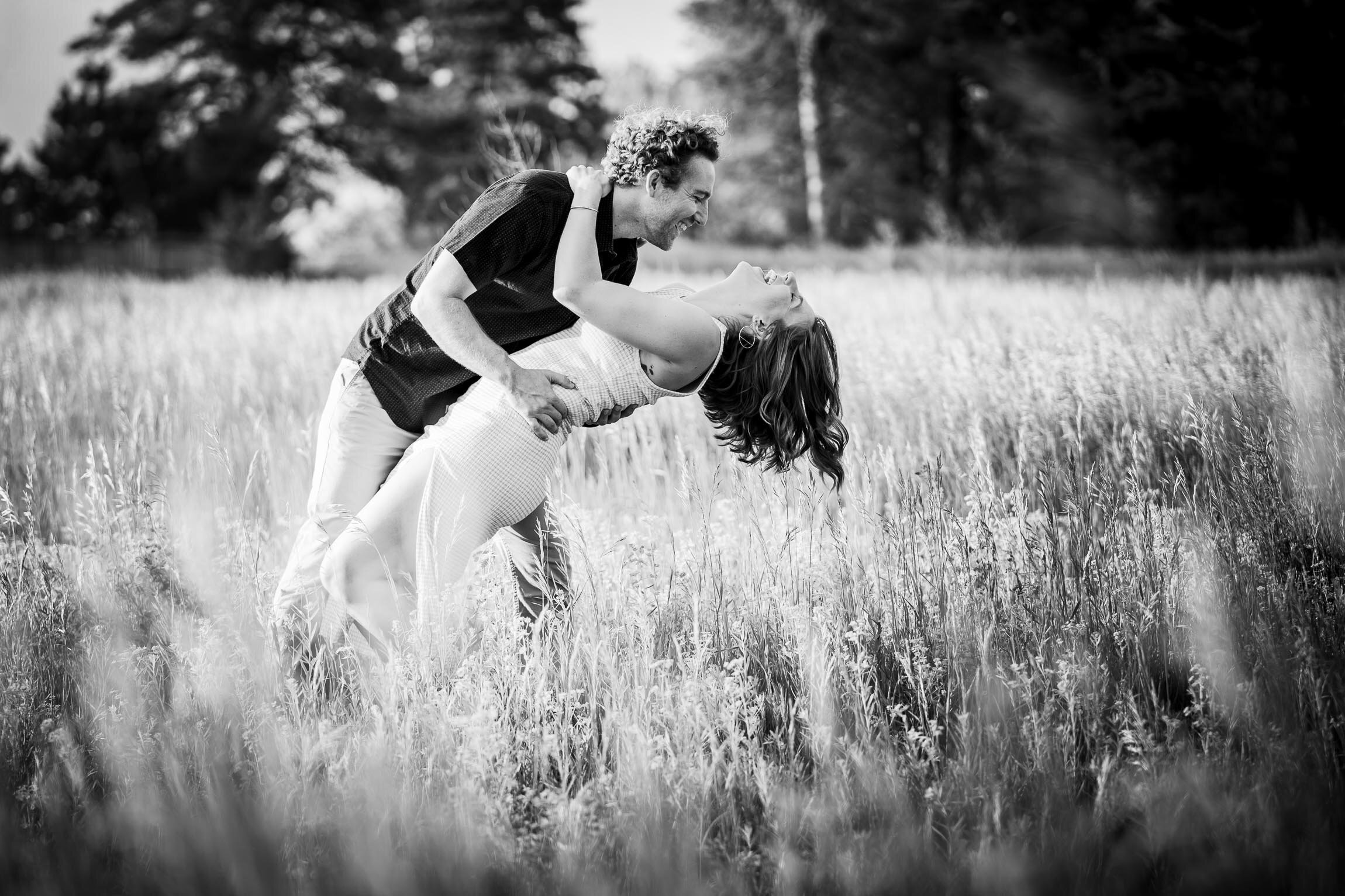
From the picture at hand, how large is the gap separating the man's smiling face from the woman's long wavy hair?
342 mm

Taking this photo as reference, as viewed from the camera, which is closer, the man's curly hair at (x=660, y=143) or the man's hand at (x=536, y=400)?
the man's hand at (x=536, y=400)

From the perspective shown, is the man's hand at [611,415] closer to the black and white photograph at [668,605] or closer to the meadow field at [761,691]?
the black and white photograph at [668,605]

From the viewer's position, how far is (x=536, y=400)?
2395 mm

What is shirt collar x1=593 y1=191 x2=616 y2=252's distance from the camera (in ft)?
8.80

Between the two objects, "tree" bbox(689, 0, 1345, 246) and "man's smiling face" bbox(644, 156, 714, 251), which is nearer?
"man's smiling face" bbox(644, 156, 714, 251)

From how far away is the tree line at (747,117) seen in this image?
1058 inches

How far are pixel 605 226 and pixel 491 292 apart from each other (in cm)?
38

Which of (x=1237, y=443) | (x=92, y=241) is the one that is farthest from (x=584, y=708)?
(x=92, y=241)

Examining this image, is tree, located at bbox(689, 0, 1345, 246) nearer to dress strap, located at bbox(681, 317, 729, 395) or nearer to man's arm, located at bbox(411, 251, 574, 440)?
dress strap, located at bbox(681, 317, 729, 395)

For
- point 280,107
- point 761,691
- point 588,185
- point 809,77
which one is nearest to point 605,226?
point 588,185

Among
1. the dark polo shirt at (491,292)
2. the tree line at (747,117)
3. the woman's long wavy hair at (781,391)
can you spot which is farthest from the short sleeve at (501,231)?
the tree line at (747,117)

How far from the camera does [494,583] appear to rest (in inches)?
124

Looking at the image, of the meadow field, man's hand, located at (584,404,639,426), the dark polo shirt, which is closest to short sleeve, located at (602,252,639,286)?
the dark polo shirt

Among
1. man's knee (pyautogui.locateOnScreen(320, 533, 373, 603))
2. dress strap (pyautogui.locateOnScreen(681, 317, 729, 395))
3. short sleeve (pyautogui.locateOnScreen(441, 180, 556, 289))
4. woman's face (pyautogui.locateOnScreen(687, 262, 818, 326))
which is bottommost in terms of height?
man's knee (pyautogui.locateOnScreen(320, 533, 373, 603))
